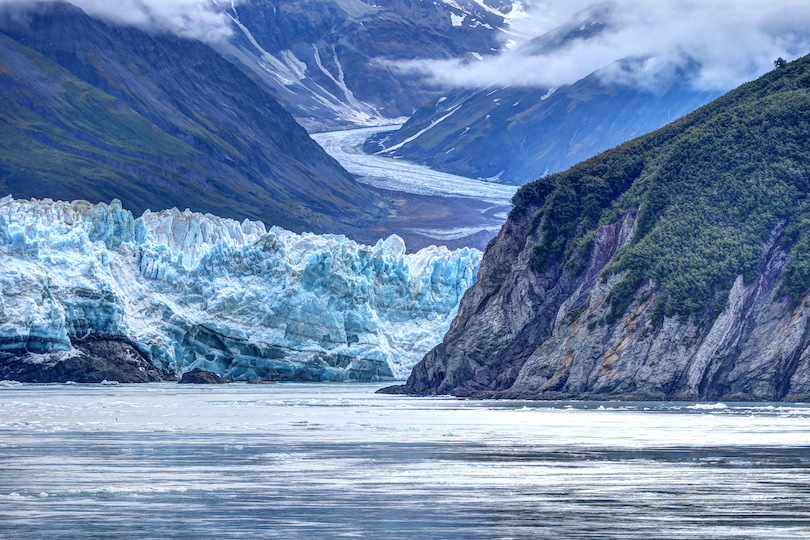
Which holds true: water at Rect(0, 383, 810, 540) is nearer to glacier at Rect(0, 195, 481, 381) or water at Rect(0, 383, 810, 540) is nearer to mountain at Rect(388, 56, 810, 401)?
mountain at Rect(388, 56, 810, 401)

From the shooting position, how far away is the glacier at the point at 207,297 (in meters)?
86.4

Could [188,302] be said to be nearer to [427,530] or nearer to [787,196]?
[787,196]

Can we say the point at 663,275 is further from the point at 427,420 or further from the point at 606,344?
the point at 427,420

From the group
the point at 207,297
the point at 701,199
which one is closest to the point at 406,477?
the point at 701,199

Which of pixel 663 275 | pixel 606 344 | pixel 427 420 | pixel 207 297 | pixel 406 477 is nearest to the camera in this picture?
pixel 406 477

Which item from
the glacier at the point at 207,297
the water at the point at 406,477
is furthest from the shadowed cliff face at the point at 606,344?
the glacier at the point at 207,297

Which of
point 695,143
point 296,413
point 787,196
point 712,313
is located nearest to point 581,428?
point 296,413

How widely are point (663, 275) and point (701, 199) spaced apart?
7.92 m

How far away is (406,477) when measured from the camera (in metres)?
25.1

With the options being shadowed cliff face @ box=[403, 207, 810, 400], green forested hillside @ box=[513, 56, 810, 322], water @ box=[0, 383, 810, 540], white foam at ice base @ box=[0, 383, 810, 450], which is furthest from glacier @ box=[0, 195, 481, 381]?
water @ box=[0, 383, 810, 540]

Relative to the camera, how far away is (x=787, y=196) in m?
67.7

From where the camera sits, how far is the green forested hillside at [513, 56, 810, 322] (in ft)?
213

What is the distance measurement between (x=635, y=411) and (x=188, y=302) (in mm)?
55788

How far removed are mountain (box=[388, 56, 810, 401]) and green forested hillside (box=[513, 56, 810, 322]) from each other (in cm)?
11
